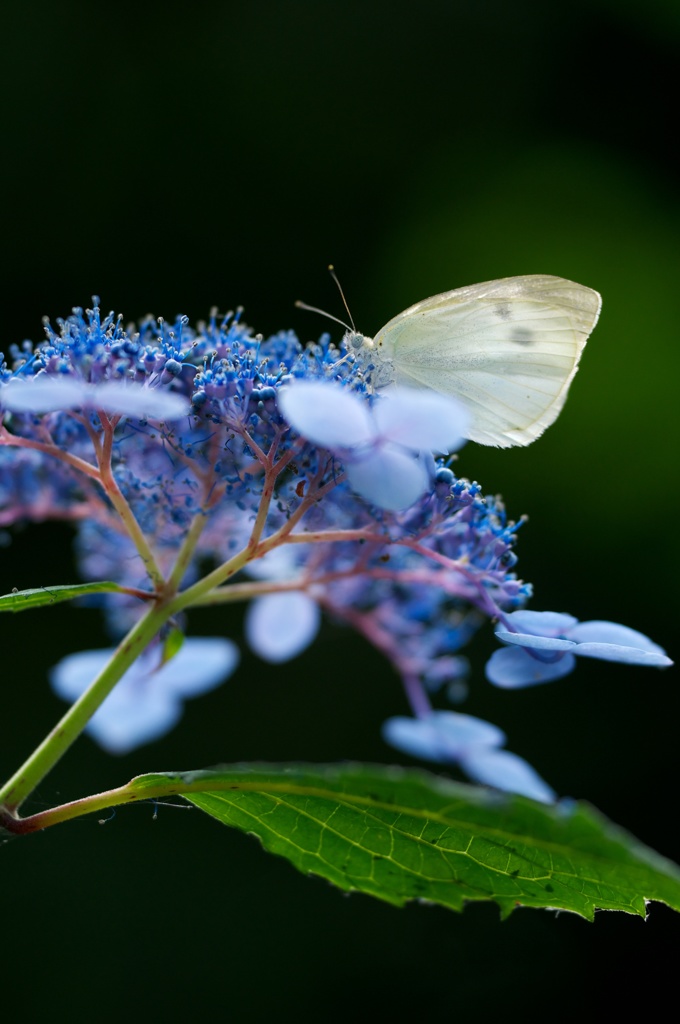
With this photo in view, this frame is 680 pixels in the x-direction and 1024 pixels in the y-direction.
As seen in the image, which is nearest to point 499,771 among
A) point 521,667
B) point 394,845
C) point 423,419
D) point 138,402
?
point 521,667

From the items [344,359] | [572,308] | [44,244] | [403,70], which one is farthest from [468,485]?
[403,70]

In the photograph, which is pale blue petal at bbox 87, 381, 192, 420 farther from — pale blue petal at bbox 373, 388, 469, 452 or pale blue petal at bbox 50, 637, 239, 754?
pale blue petal at bbox 50, 637, 239, 754

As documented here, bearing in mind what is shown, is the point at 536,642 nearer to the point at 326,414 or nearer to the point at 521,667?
the point at 521,667

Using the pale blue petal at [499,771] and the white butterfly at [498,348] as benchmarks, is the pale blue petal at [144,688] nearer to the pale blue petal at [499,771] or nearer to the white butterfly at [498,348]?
the pale blue petal at [499,771]

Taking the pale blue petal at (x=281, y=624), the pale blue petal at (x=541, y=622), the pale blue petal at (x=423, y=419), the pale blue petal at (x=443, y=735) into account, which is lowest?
the pale blue petal at (x=423, y=419)

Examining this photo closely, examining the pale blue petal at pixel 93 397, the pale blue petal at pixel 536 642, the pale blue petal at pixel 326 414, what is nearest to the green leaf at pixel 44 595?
the pale blue petal at pixel 93 397

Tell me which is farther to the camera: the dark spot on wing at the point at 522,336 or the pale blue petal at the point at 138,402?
the dark spot on wing at the point at 522,336
